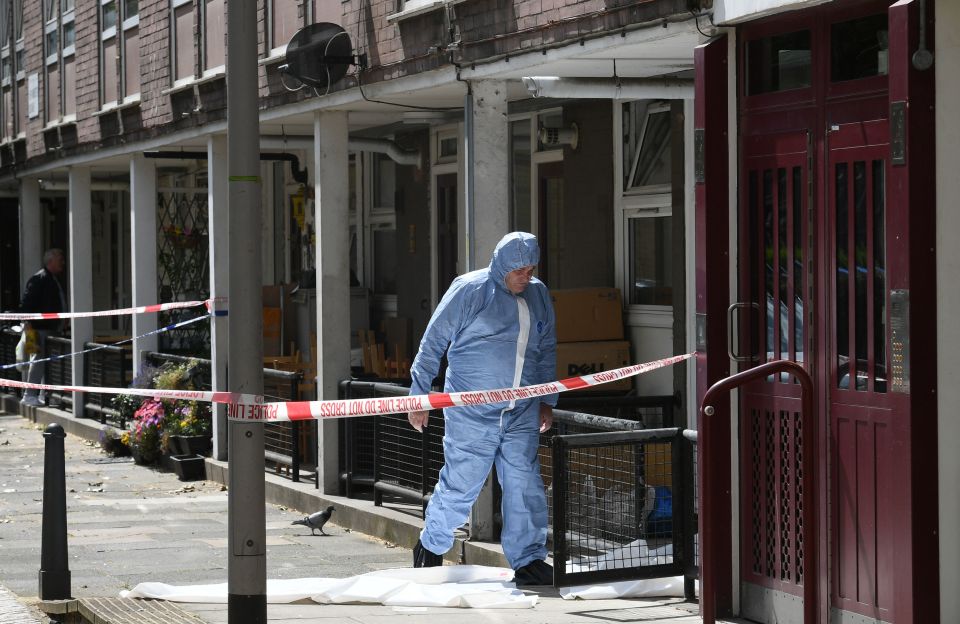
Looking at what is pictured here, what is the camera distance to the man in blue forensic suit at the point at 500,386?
8.62m

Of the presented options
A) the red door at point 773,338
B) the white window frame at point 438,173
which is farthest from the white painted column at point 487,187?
the white window frame at point 438,173

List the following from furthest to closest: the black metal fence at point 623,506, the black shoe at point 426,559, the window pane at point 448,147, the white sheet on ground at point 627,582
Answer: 1. the window pane at point 448,147
2. the black shoe at point 426,559
3. the white sheet on ground at point 627,582
4. the black metal fence at point 623,506

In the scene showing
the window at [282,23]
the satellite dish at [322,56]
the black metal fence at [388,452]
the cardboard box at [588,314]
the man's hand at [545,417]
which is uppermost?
the window at [282,23]

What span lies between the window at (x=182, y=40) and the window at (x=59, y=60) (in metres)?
4.16

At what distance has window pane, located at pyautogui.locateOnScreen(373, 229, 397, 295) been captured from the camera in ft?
53.7

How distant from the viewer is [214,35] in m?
14.9

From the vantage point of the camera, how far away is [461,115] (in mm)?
12727

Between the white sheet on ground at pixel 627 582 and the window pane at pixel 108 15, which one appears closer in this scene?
the white sheet on ground at pixel 627 582

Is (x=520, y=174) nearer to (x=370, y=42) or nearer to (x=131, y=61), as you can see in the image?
(x=370, y=42)

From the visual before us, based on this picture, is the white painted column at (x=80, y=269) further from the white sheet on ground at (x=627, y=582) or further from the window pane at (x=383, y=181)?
the white sheet on ground at (x=627, y=582)

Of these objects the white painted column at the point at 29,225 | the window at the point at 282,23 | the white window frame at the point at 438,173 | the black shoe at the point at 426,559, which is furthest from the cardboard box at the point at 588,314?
the white painted column at the point at 29,225

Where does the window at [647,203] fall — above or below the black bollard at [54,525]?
above

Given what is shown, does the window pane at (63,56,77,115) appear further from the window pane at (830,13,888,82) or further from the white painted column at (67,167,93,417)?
the window pane at (830,13,888,82)

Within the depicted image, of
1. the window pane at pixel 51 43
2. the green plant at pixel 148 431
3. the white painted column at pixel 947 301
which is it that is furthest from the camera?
the window pane at pixel 51 43
